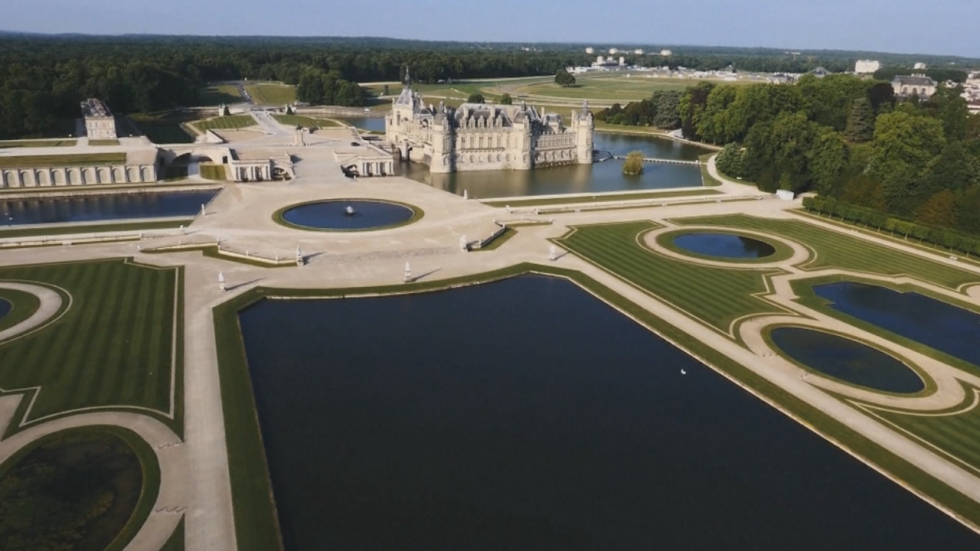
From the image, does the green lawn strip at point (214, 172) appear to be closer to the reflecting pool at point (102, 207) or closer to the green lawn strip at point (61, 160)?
the reflecting pool at point (102, 207)

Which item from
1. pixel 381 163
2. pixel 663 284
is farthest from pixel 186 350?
pixel 381 163

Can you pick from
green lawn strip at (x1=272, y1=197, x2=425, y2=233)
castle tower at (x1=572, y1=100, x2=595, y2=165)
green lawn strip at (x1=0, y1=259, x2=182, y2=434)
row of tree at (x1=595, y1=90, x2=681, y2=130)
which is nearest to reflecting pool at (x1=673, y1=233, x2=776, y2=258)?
green lawn strip at (x1=272, y1=197, x2=425, y2=233)

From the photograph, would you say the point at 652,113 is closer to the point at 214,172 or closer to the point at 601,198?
the point at 601,198

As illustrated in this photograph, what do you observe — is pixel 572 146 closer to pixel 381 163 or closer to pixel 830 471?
pixel 381 163

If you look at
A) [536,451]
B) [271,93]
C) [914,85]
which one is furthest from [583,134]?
[914,85]

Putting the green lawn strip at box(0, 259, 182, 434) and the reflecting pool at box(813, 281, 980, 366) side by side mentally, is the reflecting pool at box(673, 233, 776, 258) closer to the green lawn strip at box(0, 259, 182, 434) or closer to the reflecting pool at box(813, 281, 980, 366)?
the reflecting pool at box(813, 281, 980, 366)

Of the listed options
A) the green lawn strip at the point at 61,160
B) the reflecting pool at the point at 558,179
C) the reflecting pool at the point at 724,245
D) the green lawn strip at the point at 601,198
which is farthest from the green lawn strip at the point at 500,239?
the green lawn strip at the point at 61,160
